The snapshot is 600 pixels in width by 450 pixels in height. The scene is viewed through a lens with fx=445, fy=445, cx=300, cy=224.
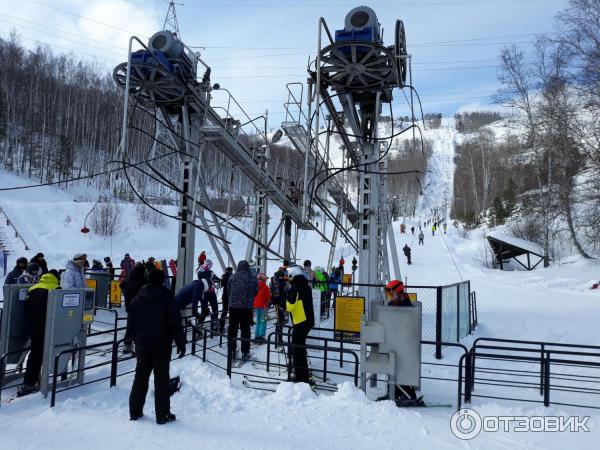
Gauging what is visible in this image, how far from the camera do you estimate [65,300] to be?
6582 millimetres

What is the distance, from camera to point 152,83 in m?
11.0

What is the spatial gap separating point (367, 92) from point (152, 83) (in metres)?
5.42

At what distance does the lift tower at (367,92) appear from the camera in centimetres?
1003

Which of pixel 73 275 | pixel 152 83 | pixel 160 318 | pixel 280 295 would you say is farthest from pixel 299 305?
pixel 152 83

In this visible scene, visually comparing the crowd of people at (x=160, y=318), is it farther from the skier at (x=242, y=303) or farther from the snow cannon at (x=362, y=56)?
the snow cannon at (x=362, y=56)

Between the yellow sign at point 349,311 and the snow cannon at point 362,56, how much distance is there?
5.05 m

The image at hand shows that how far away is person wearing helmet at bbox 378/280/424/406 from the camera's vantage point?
595 cm

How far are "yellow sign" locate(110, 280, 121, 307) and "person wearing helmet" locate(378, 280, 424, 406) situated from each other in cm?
1143

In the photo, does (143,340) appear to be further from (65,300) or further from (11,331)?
(11,331)

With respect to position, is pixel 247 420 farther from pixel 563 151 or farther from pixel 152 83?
pixel 563 151

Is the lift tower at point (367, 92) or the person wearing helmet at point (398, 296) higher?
the lift tower at point (367, 92)

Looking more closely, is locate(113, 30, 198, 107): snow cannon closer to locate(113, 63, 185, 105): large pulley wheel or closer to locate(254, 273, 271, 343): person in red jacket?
locate(113, 63, 185, 105): large pulley wheel

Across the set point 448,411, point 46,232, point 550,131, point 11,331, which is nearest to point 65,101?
point 46,232

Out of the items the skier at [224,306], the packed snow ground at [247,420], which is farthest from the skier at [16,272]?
the packed snow ground at [247,420]
